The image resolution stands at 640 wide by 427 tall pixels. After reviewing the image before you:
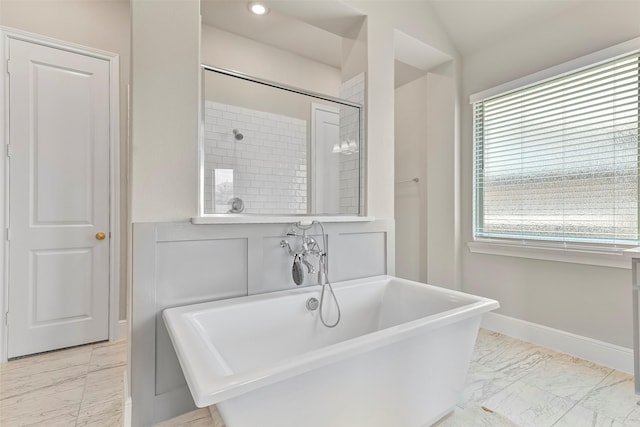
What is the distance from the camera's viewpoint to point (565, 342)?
2.27 meters

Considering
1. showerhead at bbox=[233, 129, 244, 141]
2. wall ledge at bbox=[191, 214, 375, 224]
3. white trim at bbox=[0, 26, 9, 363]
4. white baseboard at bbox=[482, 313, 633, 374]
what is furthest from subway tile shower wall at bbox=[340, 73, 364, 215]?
white trim at bbox=[0, 26, 9, 363]

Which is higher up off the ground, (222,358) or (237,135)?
(237,135)

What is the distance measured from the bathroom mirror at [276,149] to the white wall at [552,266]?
4.08 ft

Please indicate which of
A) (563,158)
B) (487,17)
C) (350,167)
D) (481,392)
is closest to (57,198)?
(350,167)

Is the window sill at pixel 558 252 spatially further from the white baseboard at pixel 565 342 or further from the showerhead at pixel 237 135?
the showerhead at pixel 237 135

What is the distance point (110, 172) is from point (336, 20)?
2.05 m

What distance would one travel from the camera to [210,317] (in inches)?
58.1

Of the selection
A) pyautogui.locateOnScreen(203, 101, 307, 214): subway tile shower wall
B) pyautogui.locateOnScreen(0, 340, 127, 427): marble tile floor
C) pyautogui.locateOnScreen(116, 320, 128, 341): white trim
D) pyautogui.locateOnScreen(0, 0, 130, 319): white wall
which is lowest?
pyautogui.locateOnScreen(0, 340, 127, 427): marble tile floor

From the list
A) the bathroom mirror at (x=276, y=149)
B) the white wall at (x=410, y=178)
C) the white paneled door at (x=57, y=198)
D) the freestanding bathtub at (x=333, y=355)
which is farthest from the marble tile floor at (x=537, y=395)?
the white paneled door at (x=57, y=198)

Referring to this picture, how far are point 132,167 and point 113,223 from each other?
133 centimetres

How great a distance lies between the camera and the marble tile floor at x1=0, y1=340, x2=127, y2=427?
1.60 metres

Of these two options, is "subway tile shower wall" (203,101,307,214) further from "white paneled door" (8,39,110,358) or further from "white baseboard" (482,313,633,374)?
"white baseboard" (482,313,633,374)

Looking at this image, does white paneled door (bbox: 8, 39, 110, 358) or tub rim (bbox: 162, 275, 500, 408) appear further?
white paneled door (bbox: 8, 39, 110, 358)

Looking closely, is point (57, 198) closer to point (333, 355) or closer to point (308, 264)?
point (308, 264)
